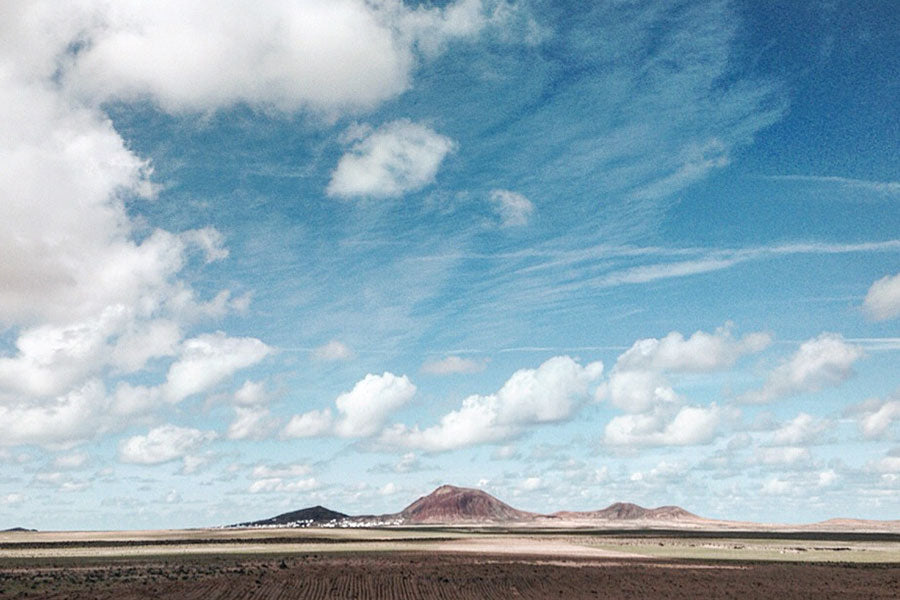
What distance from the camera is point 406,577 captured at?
206ft

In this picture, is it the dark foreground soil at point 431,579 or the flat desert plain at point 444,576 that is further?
the flat desert plain at point 444,576

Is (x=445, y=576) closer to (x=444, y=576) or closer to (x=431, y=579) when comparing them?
(x=444, y=576)

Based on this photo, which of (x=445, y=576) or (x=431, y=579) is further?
(x=445, y=576)

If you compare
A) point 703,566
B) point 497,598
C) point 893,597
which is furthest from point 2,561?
point 893,597

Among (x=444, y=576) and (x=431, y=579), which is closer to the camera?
(x=431, y=579)

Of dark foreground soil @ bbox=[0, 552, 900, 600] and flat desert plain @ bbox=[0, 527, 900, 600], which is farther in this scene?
flat desert plain @ bbox=[0, 527, 900, 600]

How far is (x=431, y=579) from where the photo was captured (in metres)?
61.3

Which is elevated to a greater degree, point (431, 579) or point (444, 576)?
point (444, 576)

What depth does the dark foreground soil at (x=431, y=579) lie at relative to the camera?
5275cm

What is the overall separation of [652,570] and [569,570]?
300 inches

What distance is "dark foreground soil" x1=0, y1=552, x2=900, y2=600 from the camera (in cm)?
5275

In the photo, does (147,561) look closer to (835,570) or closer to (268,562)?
(268,562)

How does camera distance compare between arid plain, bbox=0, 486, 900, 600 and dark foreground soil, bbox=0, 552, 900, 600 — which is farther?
arid plain, bbox=0, 486, 900, 600

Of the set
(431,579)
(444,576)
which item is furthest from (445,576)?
(431,579)
